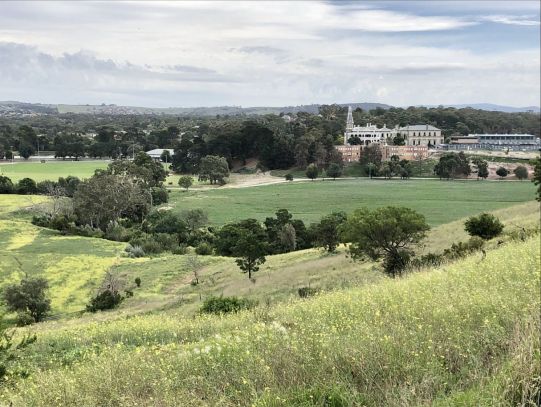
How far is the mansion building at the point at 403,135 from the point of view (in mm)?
96312

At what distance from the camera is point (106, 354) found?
20.0 ft

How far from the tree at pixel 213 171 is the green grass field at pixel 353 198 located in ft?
21.8

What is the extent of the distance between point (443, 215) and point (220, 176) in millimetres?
35283

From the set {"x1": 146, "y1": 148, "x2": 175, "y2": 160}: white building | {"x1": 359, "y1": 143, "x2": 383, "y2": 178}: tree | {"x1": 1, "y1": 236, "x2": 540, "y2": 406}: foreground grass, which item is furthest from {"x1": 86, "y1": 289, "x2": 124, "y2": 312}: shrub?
{"x1": 359, "y1": 143, "x2": 383, "y2": 178}: tree

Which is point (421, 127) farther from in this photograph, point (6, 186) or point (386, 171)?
point (6, 186)

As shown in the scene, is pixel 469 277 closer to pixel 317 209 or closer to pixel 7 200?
→ pixel 7 200


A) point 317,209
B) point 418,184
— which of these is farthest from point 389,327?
point 418,184

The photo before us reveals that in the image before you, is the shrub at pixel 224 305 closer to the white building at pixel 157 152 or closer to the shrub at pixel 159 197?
the shrub at pixel 159 197

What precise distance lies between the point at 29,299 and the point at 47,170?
Answer: 144ft

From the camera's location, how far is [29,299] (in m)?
18.8

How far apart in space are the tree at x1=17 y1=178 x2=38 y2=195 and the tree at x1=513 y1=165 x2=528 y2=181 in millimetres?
49202

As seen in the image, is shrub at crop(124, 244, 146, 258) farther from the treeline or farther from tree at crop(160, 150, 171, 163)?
tree at crop(160, 150, 171, 163)

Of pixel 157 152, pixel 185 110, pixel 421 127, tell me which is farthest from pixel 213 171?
pixel 185 110

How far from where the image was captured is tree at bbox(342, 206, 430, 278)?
17844 mm
